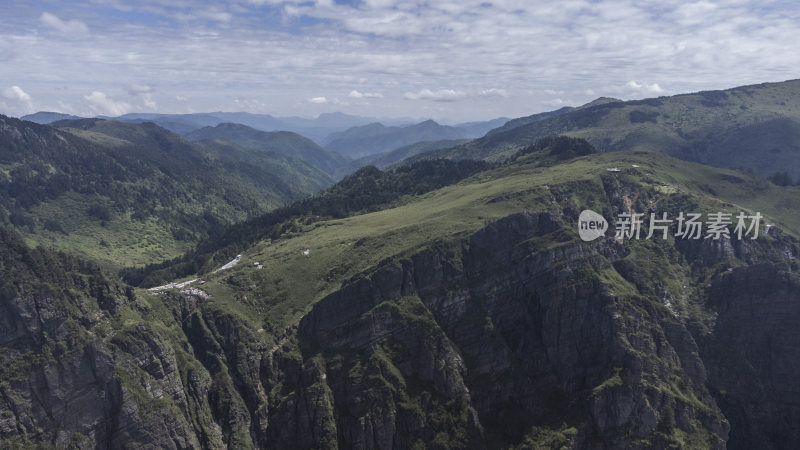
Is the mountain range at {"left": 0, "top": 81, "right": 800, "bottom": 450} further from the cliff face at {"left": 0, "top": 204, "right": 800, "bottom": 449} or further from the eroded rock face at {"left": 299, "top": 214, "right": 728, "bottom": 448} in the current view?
the eroded rock face at {"left": 299, "top": 214, "right": 728, "bottom": 448}

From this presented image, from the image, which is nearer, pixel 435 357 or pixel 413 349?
pixel 435 357

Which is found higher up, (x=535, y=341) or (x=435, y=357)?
(x=435, y=357)

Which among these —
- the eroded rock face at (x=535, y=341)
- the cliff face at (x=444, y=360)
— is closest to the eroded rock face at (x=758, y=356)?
the cliff face at (x=444, y=360)

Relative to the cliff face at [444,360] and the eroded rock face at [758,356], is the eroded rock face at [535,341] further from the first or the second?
the eroded rock face at [758,356]

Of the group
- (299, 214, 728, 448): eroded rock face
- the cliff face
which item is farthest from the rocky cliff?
(299, 214, 728, 448): eroded rock face

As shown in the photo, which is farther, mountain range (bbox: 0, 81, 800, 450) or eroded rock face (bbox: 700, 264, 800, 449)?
eroded rock face (bbox: 700, 264, 800, 449)

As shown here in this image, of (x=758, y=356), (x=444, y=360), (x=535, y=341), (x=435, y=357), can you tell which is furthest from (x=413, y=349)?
(x=758, y=356)

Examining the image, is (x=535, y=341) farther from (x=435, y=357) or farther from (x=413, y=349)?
(x=413, y=349)

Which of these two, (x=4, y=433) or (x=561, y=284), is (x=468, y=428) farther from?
(x=4, y=433)

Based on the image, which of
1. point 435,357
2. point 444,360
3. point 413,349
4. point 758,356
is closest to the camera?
point 435,357

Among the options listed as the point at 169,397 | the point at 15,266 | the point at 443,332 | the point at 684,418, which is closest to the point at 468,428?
the point at 443,332
